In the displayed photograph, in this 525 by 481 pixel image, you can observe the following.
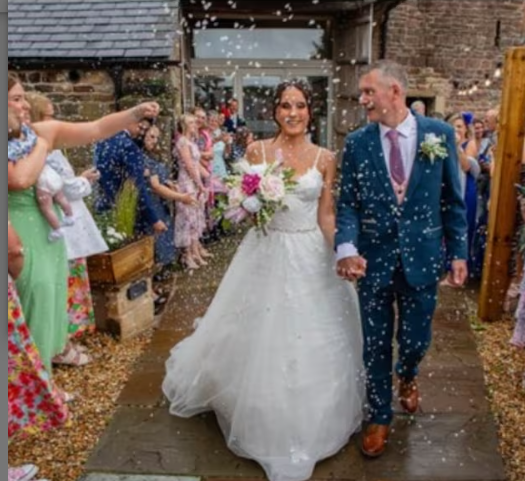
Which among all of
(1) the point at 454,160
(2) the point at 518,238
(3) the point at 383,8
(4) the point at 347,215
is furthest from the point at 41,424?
(3) the point at 383,8

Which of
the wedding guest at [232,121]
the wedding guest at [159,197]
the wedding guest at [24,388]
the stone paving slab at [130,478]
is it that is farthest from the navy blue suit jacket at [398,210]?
the wedding guest at [232,121]

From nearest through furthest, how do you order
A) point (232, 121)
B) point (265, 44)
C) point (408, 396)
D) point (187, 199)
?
point (408, 396) → point (187, 199) → point (232, 121) → point (265, 44)

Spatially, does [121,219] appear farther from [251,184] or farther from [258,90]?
[258,90]

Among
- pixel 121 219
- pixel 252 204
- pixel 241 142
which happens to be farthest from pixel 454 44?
pixel 252 204

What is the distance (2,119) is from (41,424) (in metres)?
1.66

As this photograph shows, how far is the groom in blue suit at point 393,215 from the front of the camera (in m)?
2.88

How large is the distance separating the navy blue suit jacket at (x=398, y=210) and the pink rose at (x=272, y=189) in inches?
13.5

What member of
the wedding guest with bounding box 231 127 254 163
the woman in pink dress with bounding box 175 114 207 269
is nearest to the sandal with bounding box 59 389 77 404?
the woman in pink dress with bounding box 175 114 207 269

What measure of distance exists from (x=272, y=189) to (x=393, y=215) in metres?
0.64

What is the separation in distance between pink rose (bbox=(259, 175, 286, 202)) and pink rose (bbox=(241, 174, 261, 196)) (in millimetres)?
26

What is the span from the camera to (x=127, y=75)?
317 inches

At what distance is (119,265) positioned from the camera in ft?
14.9

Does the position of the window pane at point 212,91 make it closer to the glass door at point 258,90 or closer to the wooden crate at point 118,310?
the glass door at point 258,90

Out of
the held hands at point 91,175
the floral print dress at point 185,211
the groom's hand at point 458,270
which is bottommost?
the floral print dress at point 185,211
